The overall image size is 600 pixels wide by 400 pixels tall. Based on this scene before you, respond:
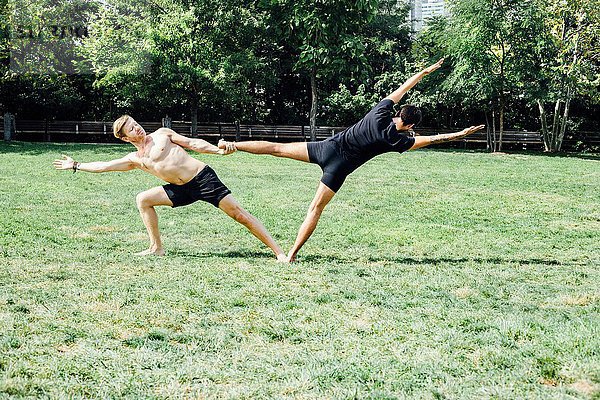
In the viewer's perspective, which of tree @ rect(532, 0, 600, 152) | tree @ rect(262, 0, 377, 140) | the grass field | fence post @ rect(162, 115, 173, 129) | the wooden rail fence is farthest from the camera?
fence post @ rect(162, 115, 173, 129)

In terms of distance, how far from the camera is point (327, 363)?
12.6 ft

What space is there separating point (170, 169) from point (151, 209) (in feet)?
2.15

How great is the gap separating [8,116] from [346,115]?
17.1 metres

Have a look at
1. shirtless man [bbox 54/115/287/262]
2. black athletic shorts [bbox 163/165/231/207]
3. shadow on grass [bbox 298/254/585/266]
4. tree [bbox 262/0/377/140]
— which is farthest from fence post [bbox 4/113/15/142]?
shadow on grass [bbox 298/254/585/266]

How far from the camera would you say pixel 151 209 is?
24.5 ft

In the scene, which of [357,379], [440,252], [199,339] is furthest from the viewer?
[440,252]

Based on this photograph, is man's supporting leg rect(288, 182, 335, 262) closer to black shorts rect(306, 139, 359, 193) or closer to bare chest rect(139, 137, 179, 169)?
black shorts rect(306, 139, 359, 193)

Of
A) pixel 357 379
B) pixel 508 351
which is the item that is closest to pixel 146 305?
pixel 357 379

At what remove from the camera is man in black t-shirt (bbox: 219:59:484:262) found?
6879 millimetres

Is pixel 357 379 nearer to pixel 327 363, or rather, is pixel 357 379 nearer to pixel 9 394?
pixel 327 363

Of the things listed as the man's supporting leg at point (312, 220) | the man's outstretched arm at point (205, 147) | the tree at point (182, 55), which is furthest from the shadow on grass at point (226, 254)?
the tree at point (182, 55)

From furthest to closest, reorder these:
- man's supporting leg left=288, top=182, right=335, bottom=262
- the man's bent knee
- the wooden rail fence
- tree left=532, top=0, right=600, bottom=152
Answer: the wooden rail fence → tree left=532, top=0, right=600, bottom=152 → the man's bent knee → man's supporting leg left=288, top=182, right=335, bottom=262

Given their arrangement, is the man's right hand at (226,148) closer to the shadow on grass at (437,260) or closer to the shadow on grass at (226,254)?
the shadow on grass at (226,254)

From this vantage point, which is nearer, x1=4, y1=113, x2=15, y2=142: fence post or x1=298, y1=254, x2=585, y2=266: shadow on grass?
x1=298, y1=254, x2=585, y2=266: shadow on grass
